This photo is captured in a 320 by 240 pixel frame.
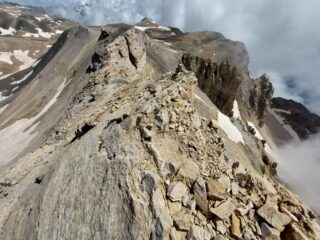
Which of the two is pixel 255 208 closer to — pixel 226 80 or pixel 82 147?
pixel 82 147

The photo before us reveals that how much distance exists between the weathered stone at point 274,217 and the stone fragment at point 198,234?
2.69 meters

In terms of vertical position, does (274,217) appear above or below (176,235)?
above

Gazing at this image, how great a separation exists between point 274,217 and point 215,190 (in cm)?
274

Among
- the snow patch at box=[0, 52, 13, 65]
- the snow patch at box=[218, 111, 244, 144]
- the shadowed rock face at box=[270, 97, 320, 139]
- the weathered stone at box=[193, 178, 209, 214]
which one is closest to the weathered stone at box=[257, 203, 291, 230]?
the weathered stone at box=[193, 178, 209, 214]

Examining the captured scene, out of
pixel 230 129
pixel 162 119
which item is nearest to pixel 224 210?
pixel 162 119

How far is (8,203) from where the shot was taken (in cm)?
2262

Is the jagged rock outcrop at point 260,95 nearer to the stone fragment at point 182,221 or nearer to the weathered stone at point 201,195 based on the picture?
the weathered stone at point 201,195

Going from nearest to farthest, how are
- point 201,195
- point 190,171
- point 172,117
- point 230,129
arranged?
1. point 201,195
2. point 190,171
3. point 172,117
4. point 230,129

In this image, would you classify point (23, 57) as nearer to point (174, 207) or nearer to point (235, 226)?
point (174, 207)

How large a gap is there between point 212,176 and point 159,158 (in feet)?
8.69

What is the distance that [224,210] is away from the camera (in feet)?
55.8

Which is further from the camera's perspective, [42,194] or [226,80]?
[226,80]

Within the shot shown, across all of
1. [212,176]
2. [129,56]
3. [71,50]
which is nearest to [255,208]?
[212,176]

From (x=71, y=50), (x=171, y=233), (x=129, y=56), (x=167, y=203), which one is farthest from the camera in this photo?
(x=71, y=50)
